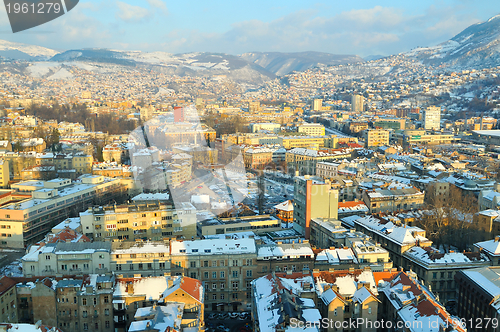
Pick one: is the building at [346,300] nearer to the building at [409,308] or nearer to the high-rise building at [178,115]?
the building at [409,308]

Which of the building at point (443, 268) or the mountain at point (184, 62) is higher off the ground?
the mountain at point (184, 62)

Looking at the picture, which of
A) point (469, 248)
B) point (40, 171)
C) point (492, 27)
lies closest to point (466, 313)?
point (469, 248)

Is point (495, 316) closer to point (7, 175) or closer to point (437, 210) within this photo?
point (437, 210)

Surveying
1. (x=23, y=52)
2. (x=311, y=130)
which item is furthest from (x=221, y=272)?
(x=23, y=52)

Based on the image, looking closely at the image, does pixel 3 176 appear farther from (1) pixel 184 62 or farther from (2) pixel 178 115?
→ (1) pixel 184 62

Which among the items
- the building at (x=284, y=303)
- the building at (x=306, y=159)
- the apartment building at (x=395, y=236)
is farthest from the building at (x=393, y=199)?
the building at (x=306, y=159)

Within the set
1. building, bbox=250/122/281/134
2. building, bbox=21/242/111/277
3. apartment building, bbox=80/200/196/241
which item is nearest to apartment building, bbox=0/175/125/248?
apartment building, bbox=80/200/196/241
